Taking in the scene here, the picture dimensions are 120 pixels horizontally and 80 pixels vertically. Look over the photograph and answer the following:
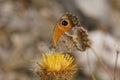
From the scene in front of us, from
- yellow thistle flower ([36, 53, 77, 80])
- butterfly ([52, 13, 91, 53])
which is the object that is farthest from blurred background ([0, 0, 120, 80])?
yellow thistle flower ([36, 53, 77, 80])

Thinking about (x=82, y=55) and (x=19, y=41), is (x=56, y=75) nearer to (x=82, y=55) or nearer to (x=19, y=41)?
(x=82, y=55)

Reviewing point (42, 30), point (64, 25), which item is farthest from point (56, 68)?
point (42, 30)

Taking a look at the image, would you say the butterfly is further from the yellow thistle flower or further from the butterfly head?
the yellow thistle flower

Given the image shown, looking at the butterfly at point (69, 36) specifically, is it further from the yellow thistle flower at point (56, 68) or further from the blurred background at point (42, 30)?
the blurred background at point (42, 30)

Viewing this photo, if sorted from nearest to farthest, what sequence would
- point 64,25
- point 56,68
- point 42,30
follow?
point 56,68, point 64,25, point 42,30

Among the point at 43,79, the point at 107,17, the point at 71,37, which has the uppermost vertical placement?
the point at 107,17

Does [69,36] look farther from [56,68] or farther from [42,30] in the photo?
[42,30]

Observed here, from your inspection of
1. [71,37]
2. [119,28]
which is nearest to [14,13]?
[119,28]
